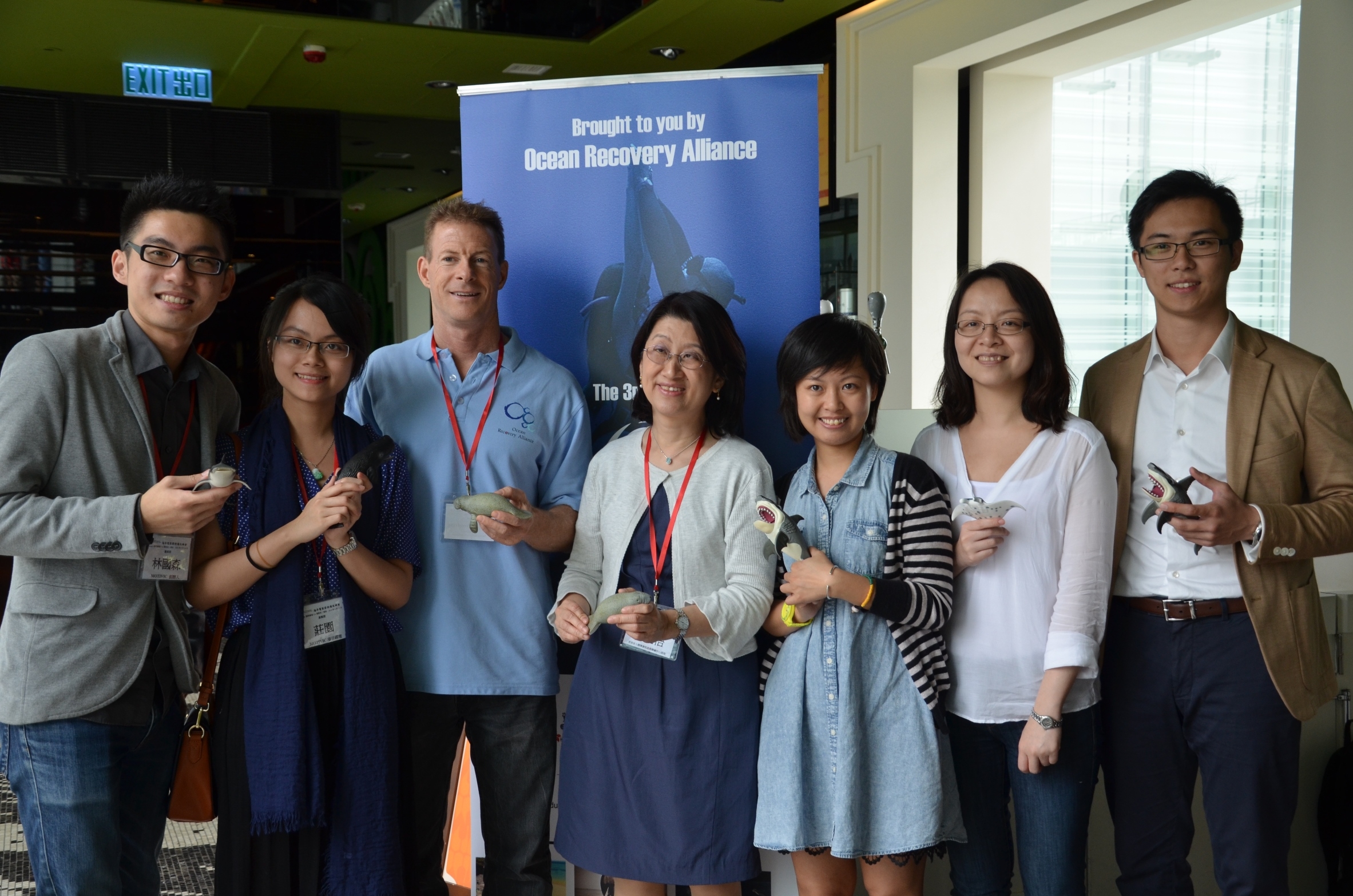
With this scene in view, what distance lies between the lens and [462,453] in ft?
7.89

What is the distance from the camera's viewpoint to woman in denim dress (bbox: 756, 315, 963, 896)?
203 cm

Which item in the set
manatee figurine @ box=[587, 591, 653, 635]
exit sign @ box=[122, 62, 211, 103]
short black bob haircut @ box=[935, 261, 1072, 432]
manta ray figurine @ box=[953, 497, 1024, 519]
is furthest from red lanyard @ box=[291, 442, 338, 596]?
exit sign @ box=[122, 62, 211, 103]

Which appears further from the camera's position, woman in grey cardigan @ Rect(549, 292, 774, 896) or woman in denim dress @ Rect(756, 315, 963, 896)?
woman in grey cardigan @ Rect(549, 292, 774, 896)

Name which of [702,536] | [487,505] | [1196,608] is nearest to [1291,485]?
[1196,608]

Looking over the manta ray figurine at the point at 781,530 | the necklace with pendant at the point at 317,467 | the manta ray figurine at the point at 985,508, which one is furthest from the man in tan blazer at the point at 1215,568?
the necklace with pendant at the point at 317,467

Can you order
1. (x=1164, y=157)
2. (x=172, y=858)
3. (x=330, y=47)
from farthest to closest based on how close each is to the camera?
(x=330, y=47), (x=1164, y=157), (x=172, y=858)

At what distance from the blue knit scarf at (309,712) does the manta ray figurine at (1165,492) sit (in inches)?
61.6

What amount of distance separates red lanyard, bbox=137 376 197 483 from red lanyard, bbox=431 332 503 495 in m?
0.54

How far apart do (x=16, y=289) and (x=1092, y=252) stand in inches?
280

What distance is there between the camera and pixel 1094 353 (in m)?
5.71

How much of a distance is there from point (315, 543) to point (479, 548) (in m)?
0.38

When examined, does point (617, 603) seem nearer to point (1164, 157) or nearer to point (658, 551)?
point (658, 551)

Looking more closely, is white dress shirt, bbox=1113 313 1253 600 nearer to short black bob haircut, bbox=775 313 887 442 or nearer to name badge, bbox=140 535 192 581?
short black bob haircut, bbox=775 313 887 442

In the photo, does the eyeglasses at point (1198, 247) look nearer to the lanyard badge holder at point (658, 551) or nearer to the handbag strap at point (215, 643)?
the lanyard badge holder at point (658, 551)
